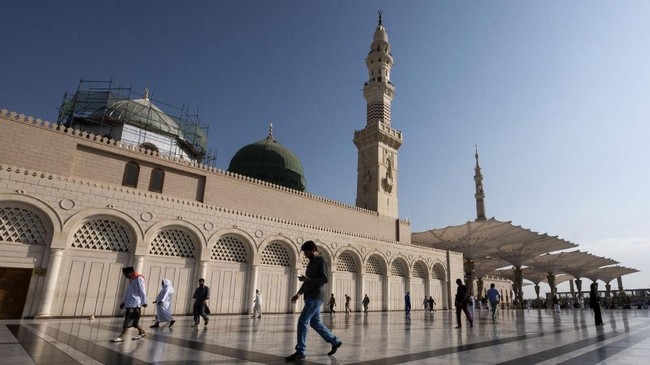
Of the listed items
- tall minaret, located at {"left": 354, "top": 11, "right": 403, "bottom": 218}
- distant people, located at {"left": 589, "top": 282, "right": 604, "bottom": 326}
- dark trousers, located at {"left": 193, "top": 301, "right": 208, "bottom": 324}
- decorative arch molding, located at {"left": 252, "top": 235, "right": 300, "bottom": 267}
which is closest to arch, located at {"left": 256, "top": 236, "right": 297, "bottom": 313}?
decorative arch molding, located at {"left": 252, "top": 235, "right": 300, "bottom": 267}

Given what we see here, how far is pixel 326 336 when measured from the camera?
435 cm

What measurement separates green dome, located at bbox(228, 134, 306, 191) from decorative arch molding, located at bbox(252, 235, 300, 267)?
978 cm

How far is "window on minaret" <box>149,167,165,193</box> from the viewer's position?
52.2ft

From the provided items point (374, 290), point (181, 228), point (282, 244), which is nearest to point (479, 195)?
point (374, 290)

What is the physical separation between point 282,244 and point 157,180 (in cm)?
642

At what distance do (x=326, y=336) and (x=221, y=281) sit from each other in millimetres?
12267

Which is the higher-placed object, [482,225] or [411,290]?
[482,225]

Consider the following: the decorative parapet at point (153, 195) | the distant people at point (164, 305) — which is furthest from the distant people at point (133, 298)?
the decorative parapet at point (153, 195)

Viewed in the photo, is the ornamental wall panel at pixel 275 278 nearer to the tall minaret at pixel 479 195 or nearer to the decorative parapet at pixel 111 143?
the decorative parapet at pixel 111 143

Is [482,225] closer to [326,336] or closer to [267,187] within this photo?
[267,187]

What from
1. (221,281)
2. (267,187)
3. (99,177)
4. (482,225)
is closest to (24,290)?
(99,177)

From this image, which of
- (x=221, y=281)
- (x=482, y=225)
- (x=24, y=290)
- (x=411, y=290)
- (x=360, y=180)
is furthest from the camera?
(x=360, y=180)

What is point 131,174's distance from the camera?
610 inches

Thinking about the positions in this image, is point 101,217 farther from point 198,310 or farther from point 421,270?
point 421,270
